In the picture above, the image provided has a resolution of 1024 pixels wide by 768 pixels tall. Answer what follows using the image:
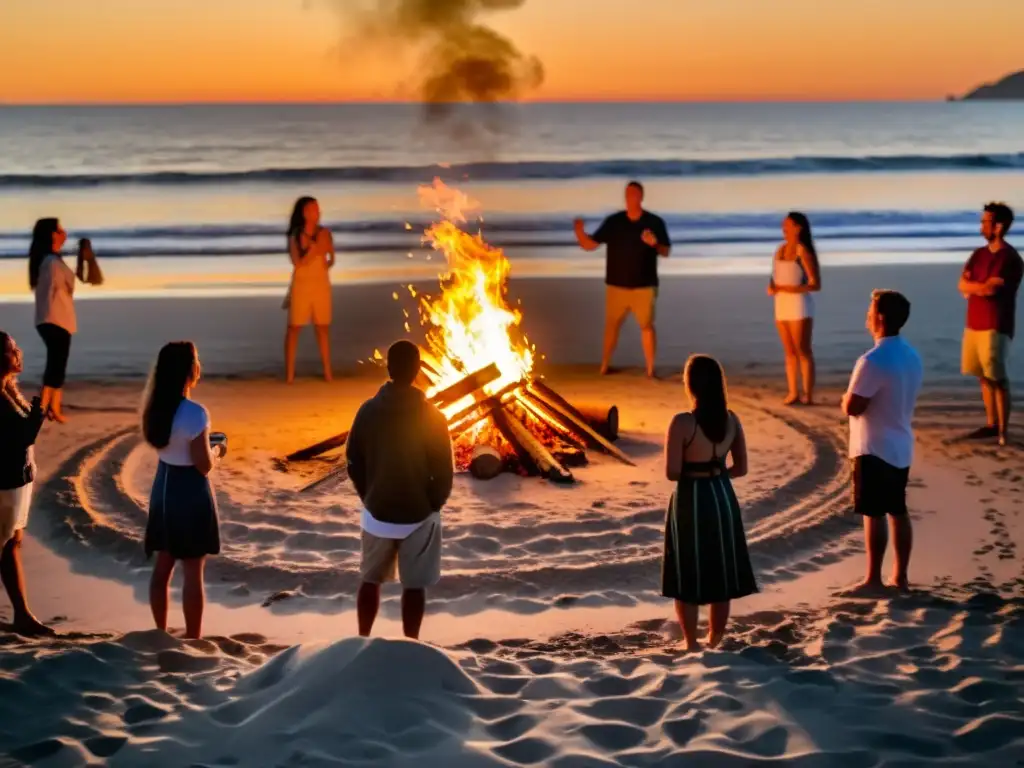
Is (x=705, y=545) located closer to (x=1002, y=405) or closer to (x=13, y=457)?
(x=13, y=457)

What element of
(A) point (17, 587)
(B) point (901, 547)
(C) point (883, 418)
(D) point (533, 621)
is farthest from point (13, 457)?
(B) point (901, 547)

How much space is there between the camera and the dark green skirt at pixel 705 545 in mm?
6031

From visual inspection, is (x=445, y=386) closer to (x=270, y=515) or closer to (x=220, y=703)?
(x=270, y=515)

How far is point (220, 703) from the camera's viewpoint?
215 inches

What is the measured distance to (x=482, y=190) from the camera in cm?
4147

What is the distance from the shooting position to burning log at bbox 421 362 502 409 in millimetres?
9609

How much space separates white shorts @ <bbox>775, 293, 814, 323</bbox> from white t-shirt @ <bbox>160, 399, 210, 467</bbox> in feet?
22.7

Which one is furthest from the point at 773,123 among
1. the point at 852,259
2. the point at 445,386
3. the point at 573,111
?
the point at 445,386

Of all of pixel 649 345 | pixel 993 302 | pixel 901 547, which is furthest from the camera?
pixel 649 345

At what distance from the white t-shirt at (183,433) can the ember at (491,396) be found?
11.3 ft

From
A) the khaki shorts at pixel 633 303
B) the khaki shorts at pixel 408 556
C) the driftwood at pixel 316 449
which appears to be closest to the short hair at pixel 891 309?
the khaki shorts at pixel 408 556

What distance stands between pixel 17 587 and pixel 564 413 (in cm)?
490

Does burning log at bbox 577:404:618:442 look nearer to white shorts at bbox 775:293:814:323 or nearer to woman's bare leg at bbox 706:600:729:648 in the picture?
white shorts at bbox 775:293:814:323

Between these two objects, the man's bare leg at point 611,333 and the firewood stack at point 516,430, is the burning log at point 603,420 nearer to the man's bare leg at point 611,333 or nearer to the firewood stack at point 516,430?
the firewood stack at point 516,430
